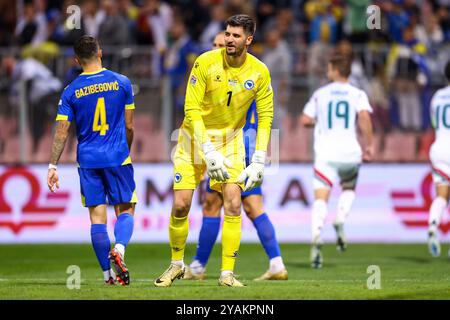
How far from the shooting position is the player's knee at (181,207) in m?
10.6

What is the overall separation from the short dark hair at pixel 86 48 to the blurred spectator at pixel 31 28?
999cm

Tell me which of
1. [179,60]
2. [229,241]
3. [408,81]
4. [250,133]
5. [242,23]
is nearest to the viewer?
[242,23]

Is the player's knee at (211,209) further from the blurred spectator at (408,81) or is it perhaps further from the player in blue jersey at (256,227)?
the blurred spectator at (408,81)

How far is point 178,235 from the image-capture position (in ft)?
35.2

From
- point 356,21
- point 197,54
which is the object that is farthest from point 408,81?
point 197,54

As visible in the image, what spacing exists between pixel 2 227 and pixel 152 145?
2.79 m

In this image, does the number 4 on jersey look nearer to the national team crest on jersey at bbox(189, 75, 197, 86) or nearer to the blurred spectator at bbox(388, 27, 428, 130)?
the national team crest on jersey at bbox(189, 75, 197, 86)

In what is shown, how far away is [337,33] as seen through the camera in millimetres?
20672

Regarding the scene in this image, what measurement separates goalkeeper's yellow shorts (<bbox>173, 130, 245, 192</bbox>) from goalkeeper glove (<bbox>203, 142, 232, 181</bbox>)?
0.26 m

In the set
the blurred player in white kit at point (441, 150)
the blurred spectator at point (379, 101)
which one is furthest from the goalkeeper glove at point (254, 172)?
the blurred spectator at point (379, 101)

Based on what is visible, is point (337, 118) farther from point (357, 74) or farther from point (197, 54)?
point (197, 54)

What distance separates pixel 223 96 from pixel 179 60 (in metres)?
9.00
